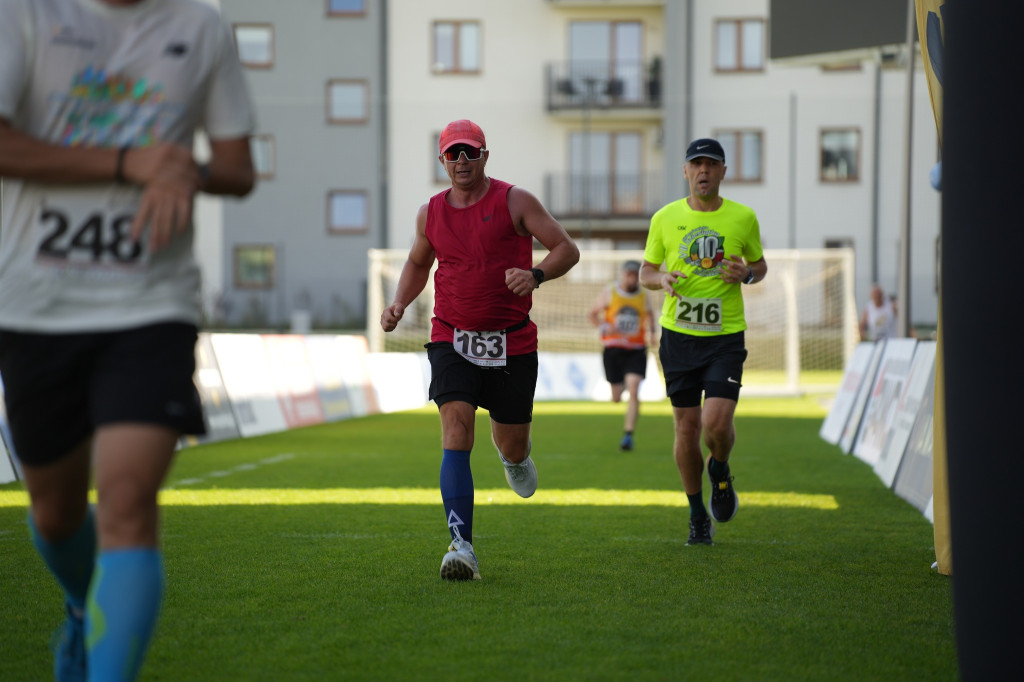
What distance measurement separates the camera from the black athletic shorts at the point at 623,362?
50.2 feet

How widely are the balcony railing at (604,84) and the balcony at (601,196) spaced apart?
92.7 inches

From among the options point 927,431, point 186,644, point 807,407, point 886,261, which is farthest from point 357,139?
point 186,644

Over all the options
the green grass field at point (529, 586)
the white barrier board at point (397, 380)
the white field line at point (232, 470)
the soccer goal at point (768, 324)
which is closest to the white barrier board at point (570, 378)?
the white barrier board at point (397, 380)

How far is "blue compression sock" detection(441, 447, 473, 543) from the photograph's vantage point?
592 centimetres

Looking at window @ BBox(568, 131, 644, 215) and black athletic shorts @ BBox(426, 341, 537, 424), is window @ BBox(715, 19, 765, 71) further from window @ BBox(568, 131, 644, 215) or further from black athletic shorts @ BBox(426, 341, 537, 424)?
black athletic shorts @ BBox(426, 341, 537, 424)

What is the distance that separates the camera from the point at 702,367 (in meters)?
7.05

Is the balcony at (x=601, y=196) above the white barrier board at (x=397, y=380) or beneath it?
above

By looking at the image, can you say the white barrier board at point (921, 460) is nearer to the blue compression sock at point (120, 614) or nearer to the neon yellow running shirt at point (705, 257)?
the neon yellow running shirt at point (705, 257)

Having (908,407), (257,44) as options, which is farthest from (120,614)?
(257,44)

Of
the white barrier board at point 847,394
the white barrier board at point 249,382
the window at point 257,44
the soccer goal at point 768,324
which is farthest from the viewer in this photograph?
the window at point 257,44

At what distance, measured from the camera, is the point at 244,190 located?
11.0 ft

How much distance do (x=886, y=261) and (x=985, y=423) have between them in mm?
37157

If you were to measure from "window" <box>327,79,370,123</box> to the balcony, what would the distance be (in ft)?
22.9

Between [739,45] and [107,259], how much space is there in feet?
128
